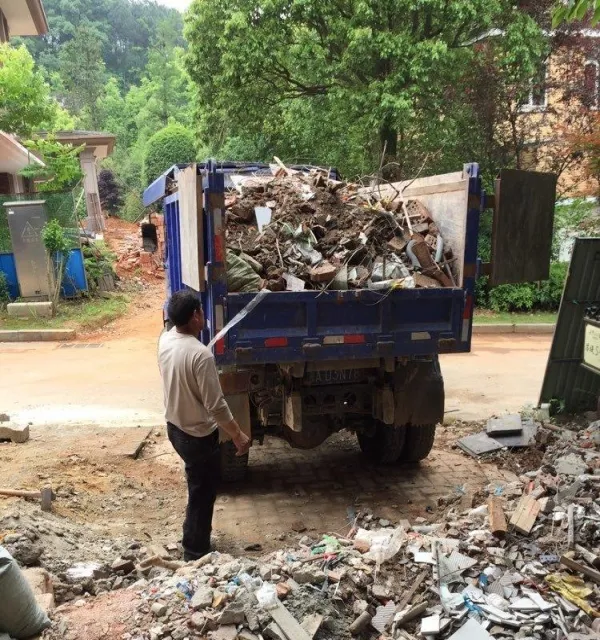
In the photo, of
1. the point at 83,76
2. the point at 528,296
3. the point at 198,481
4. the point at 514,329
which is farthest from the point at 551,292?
the point at 83,76

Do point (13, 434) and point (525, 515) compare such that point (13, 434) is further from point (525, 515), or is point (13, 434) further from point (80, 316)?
point (80, 316)

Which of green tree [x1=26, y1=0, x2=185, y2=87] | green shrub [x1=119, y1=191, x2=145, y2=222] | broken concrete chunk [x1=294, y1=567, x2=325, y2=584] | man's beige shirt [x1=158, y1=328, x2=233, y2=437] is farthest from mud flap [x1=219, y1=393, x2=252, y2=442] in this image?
green tree [x1=26, y1=0, x2=185, y2=87]

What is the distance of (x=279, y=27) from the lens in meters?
12.2

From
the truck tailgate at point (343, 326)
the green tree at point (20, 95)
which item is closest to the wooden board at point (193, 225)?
the truck tailgate at point (343, 326)

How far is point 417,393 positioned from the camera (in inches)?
194

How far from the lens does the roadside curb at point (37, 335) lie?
11594mm

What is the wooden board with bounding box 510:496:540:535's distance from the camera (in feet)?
11.6

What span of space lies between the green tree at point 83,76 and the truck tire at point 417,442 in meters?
35.9

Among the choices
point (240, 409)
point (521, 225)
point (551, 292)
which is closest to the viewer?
point (240, 409)

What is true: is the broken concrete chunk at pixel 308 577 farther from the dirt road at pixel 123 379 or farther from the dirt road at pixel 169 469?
the dirt road at pixel 123 379

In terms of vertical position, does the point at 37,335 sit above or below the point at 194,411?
below

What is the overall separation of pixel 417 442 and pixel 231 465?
1.71m

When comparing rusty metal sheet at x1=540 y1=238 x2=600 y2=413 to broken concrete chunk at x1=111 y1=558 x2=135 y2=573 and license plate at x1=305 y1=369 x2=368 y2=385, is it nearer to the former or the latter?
license plate at x1=305 y1=369 x2=368 y2=385

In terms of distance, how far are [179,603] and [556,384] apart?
5170mm
